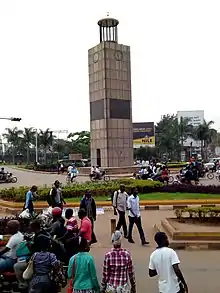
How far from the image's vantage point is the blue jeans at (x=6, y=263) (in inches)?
252

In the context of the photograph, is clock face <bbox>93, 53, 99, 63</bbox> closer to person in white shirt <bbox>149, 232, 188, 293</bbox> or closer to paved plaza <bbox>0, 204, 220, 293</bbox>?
paved plaza <bbox>0, 204, 220, 293</bbox>

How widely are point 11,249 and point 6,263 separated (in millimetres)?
265

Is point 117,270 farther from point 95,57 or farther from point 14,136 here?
point 14,136

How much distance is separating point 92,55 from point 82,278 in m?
33.9

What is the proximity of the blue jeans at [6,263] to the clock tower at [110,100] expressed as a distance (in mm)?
29307

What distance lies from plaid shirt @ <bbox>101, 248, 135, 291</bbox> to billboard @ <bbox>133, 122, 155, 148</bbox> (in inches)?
2694

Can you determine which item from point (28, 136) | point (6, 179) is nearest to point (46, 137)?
point (28, 136)

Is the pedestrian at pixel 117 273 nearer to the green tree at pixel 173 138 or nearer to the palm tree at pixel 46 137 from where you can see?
the palm tree at pixel 46 137

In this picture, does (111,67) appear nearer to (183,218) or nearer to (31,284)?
(183,218)

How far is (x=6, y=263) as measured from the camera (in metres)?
6.42

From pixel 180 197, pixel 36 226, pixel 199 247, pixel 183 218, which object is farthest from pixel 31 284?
pixel 180 197

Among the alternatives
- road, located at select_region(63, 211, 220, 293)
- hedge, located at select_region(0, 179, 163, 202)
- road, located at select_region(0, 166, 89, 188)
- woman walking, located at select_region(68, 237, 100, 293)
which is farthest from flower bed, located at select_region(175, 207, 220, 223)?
road, located at select_region(0, 166, 89, 188)

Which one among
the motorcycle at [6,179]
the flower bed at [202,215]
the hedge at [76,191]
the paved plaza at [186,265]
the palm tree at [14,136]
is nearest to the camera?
the paved plaza at [186,265]

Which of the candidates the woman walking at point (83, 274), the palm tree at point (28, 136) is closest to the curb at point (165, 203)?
the woman walking at point (83, 274)
